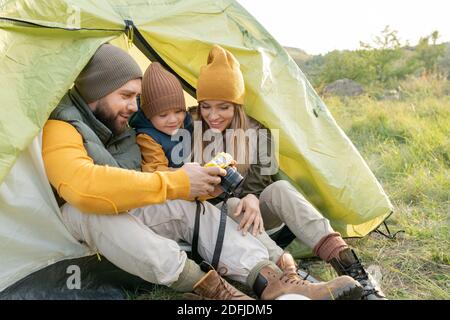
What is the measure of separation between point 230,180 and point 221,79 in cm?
56

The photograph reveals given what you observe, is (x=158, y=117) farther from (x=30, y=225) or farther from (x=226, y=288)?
(x=226, y=288)

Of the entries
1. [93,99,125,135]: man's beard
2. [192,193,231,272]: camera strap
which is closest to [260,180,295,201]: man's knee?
[192,193,231,272]: camera strap

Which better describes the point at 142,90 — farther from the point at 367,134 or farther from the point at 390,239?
the point at 367,134

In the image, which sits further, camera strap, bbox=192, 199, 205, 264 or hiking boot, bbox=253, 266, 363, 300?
camera strap, bbox=192, 199, 205, 264

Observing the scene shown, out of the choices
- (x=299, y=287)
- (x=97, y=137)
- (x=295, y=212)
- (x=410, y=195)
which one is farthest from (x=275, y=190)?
(x=410, y=195)

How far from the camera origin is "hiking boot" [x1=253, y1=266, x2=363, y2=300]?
1.85 m

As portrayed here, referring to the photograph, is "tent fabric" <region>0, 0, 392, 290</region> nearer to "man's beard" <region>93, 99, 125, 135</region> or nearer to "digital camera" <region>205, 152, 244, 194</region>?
"man's beard" <region>93, 99, 125, 135</region>

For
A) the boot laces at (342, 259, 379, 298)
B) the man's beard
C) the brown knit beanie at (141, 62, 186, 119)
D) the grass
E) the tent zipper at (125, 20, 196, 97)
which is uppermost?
the tent zipper at (125, 20, 196, 97)

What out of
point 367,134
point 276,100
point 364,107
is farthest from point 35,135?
point 364,107

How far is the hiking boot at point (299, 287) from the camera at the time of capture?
1.85 meters

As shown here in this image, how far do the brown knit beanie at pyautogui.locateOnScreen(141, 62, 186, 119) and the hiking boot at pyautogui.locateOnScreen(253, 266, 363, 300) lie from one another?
89 cm

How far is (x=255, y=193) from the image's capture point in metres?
2.51

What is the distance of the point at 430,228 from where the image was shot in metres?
Answer: 2.90

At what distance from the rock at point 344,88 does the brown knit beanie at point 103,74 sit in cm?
851
